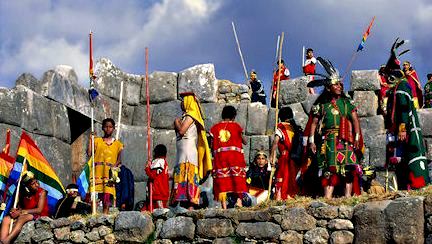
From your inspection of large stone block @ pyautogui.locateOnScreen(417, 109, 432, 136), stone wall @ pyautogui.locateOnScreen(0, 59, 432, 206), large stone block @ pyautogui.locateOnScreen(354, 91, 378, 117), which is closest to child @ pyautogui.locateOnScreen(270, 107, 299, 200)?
stone wall @ pyautogui.locateOnScreen(0, 59, 432, 206)

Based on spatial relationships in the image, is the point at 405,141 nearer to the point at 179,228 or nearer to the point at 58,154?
the point at 179,228

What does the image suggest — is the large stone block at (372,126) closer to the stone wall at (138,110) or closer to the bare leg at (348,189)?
the stone wall at (138,110)

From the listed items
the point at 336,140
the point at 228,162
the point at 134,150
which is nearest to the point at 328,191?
the point at 336,140

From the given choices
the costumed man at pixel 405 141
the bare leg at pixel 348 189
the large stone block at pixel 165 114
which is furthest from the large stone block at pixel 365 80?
the bare leg at pixel 348 189

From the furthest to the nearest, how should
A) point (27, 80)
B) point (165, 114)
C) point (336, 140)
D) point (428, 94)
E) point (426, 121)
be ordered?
point (428, 94), point (165, 114), point (426, 121), point (27, 80), point (336, 140)

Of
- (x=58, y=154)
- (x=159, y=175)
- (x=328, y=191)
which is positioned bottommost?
(x=328, y=191)

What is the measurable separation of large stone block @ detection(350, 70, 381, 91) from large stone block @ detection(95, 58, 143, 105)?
163 inches

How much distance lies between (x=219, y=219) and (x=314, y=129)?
1934 mm

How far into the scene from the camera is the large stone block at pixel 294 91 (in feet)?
51.2

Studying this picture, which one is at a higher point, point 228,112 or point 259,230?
point 228,112

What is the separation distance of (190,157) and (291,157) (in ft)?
5.40

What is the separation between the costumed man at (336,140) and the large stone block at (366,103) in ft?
14.5

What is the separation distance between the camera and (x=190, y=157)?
1043cm

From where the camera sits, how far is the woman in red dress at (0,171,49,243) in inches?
414
